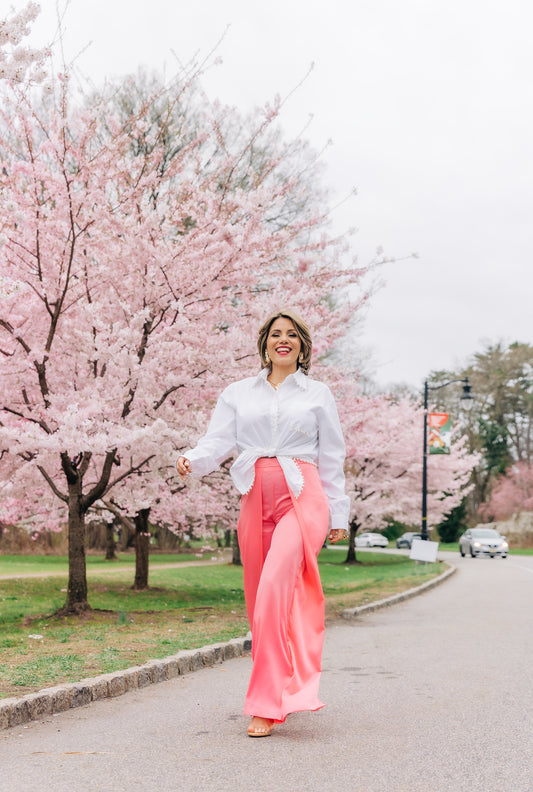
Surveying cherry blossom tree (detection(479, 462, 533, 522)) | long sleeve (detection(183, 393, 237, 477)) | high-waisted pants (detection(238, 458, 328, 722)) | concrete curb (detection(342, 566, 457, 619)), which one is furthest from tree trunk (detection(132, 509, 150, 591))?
cherry blossom tree (detection(479, 462, 533, 522))

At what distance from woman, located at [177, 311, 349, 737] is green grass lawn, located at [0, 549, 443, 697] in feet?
5.94

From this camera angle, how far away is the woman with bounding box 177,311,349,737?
14.9ft

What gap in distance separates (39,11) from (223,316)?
5275 mm

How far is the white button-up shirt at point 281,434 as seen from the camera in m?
4.98

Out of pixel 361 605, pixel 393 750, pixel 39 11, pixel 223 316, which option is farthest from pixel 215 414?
pixel 361 605

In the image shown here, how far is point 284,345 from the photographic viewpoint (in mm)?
5215

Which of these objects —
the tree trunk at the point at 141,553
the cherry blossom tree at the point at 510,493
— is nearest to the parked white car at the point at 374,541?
the cherry blossom tree at the point at 510,493

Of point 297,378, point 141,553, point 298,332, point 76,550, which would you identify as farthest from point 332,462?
point 141,553

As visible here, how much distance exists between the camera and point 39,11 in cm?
788

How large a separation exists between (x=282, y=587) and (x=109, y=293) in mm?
7493

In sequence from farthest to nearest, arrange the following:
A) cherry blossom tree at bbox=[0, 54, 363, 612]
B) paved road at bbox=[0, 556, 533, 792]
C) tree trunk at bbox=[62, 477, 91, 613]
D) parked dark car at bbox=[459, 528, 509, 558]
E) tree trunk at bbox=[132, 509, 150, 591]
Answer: parked dark car at bbox=[459, 528, 509, 558] < tree trunk at bbox=[132, 509, 150, 591] < tree trunk at bbox=[62, 477, 91, 613] < cherry blossom tree at bbox=[0, 54, 363, 612] < paved road at bbox=[0, 556, 533, 792]

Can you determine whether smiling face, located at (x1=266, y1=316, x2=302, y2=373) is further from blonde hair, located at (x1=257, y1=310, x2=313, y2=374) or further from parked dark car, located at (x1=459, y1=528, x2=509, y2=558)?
parked dark car, located at (x1=459, y1=528, x2=509, y2=558)

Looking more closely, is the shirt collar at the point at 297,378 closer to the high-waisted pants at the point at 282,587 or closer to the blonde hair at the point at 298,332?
the blonde hair at the point at 298,332

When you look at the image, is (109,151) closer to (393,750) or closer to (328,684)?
(328,684)
